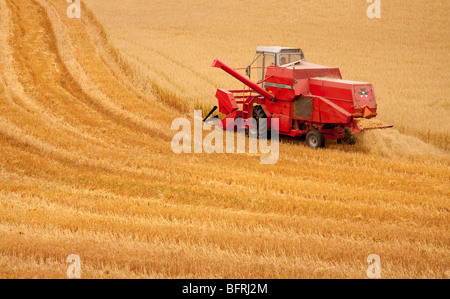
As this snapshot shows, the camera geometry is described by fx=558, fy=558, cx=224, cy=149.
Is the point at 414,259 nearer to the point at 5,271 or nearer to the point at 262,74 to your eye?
the point at 5,271

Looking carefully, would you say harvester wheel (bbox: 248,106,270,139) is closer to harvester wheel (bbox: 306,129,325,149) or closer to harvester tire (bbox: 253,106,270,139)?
harvester tire (bbox: 253,106,270,139)

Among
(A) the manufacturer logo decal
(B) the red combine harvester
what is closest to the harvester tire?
(B) the red combine harvester

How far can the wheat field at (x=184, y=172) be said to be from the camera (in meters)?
5.52

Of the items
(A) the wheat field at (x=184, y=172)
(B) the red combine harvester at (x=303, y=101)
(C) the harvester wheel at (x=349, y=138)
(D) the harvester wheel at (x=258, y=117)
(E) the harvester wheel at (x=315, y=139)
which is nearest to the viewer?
(A) the wheat field at (x=184, y=172)

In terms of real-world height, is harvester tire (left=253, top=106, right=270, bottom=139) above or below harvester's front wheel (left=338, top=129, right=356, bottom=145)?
above

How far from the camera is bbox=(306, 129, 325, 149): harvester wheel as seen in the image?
457 inches

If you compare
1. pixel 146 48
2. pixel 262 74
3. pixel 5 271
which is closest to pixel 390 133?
pixel 262 74

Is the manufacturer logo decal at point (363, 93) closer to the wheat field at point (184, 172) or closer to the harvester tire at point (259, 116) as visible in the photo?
the wheat field at point (184, 172)

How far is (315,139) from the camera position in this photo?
38.6 feet

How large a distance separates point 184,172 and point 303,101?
3.53 m

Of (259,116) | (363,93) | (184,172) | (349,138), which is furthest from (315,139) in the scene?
(184,172)

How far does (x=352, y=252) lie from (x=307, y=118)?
20.9 ft

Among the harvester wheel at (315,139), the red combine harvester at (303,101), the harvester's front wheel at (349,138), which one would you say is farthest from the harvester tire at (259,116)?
the harvester's front wheel at (349,138)

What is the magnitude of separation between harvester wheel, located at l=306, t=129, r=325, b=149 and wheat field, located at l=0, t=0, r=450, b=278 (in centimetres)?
33
